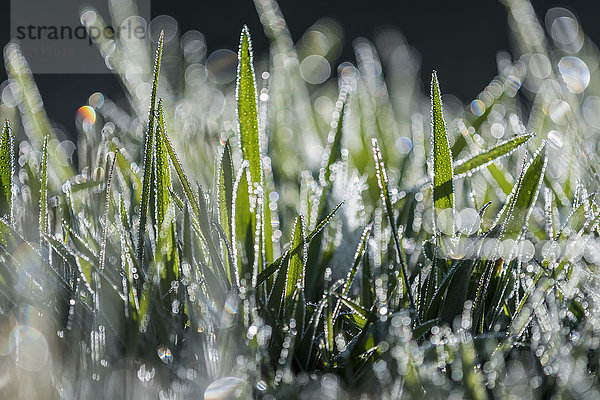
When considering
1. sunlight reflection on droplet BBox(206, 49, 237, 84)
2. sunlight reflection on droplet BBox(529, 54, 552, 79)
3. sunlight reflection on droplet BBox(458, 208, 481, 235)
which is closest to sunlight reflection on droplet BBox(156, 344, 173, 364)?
sunlight reflection on droplet BBox(458, 208, 481, 235)

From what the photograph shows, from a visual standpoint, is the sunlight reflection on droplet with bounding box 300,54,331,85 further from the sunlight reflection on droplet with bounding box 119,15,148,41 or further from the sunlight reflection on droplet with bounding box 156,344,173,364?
the sunlight reflection on droplet with bounding box 156,344,173,364

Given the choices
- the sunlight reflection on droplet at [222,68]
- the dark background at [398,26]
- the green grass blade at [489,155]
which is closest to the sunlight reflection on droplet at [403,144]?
the green grass blade at [489,155]

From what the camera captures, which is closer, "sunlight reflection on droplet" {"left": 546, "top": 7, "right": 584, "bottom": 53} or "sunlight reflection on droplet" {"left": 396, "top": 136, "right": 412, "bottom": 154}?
"sunlight reflection on droplet" {"left": 396, "top": 136, "right": 412, "bottom": 154}

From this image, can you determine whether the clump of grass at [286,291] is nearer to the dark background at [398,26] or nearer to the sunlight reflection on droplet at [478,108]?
the sunlight reflection on droplet at [478,108]

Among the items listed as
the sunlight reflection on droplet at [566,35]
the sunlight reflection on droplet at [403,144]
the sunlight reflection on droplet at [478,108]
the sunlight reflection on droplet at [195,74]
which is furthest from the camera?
the sunlight reflection on droplet at [195,74]

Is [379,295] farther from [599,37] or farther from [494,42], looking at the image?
[494,42]

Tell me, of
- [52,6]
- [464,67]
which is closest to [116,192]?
[52,6]

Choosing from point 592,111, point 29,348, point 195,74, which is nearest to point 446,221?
point 29,348
